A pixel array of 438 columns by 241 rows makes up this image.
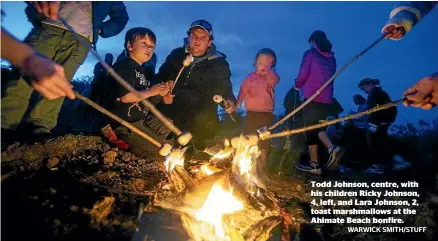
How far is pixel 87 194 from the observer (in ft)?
7.77

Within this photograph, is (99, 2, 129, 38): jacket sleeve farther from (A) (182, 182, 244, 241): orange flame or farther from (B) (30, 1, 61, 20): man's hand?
(A) (182, 182, 244, 241): orange flame

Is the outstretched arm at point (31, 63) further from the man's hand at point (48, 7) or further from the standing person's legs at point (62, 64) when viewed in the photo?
the standing person's legs at point (62, 64)

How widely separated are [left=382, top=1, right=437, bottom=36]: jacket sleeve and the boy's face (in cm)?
351

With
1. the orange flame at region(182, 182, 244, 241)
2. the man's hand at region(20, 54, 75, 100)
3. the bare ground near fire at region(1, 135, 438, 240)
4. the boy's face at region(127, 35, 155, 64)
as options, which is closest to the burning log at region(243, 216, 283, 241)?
the orange flame at region(182, 182, 244, 241)

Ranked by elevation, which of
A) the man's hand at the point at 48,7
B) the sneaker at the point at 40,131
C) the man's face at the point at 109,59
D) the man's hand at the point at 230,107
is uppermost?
the man's face at the point at 109,59

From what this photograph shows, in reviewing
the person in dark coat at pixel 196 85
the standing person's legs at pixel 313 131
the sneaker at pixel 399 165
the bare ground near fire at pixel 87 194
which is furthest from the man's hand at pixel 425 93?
the sneaker at pixel 399 165

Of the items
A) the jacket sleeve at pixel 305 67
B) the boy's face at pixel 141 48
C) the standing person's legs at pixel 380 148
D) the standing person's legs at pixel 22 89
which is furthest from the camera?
the standing person's legs at pixel 380 148

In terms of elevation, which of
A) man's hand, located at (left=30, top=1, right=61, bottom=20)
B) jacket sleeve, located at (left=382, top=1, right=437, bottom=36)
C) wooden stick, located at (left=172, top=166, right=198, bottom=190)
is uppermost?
jacket sleeve, located at (left=382, top=1, right=437, bottom=36)

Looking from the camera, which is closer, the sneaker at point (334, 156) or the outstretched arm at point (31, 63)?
the outstretched arm at point (31, 63)

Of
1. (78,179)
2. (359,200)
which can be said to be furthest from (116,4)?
(359,200)

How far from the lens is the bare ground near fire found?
73.3 inches

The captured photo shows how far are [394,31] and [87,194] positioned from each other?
12.9ft

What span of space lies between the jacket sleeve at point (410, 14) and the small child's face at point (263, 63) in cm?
241

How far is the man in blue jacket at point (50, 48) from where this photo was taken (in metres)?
3.18
